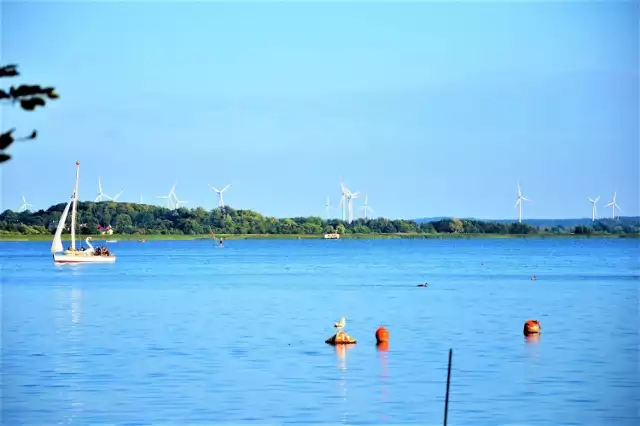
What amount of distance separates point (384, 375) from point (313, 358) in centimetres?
531

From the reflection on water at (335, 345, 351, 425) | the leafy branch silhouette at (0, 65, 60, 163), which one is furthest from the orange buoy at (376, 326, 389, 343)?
the leafy branch silhouette at (0, 65, 60, 163)

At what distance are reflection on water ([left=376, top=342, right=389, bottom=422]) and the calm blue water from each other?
121mm

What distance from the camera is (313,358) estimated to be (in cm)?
4716

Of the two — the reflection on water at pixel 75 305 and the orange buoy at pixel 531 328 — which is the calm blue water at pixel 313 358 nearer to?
the reflection on water at pixel 75 305

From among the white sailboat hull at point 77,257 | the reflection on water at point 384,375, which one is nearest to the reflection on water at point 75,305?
the reflection on water at point 384,375

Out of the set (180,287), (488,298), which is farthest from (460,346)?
(180,287)

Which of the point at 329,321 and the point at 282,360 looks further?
the point at 329,321

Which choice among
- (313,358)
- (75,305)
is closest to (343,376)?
(313,358)

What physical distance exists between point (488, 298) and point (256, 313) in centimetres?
2205

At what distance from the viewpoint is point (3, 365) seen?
45469mm

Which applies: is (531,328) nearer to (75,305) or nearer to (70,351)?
(70,351)

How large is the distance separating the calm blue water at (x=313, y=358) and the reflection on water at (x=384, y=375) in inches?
4.7

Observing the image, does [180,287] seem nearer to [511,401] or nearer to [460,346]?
[460,346]

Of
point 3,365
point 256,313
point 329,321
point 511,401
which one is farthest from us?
point 256,313
